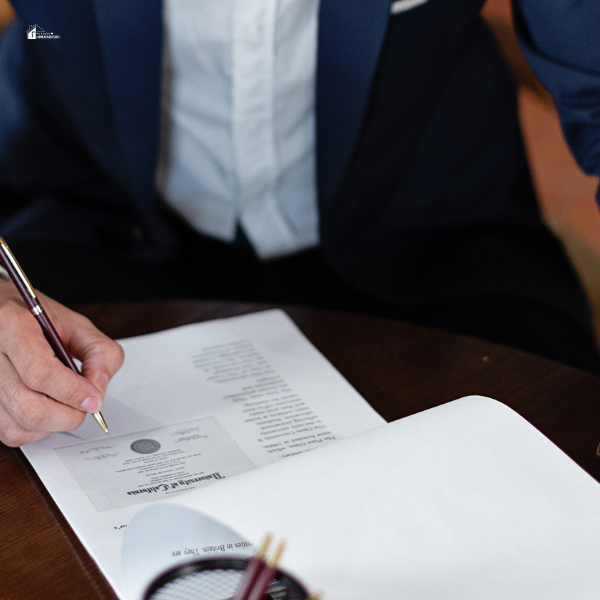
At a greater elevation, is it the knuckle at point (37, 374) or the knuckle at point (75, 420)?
the knuckle at point (37, 374)

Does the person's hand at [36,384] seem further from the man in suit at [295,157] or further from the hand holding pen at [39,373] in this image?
the man in suit at [295,157]

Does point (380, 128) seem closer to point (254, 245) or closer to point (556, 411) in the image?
point (254, 245)

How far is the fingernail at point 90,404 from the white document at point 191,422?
34 mm

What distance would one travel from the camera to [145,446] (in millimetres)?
488

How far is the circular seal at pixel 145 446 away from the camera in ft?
1.58

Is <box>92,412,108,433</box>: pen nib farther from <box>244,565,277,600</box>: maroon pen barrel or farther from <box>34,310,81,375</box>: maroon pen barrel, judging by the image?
<box>244,565,277,600</box>: maroon pen barrel

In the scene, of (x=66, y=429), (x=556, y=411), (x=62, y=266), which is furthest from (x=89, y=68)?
(x=556, y=411)

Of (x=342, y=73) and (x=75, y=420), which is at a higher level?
(x=342, y=73)

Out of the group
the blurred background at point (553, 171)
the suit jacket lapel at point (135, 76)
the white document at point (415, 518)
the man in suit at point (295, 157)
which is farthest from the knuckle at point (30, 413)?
the blurred background at point (553, 171)

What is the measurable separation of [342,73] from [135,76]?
10.2 inches

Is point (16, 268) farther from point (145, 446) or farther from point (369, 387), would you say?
point (369, 387)

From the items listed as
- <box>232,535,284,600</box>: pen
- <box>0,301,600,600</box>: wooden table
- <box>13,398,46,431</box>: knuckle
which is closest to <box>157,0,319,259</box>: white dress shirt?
<box>0,301,600,600</box>: wooden table

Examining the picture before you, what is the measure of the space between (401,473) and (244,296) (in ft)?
1.92

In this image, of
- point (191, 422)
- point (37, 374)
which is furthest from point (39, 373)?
point (191, 422)
